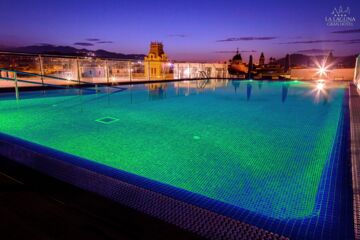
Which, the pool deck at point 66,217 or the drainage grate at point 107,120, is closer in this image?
the pool deck at point 66,217

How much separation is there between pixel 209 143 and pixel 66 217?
2.06 meters

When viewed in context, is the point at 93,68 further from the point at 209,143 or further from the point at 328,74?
the point at 328,74

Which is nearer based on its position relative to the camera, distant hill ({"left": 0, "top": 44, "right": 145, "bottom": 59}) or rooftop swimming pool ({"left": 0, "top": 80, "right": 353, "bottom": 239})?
rooftop swimming pool ({"left": 0, "top": 80, "right": 353, "bottom": 239})

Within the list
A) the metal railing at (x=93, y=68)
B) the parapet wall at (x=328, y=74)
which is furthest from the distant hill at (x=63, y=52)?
the parapet wall at (x=328, y=74)

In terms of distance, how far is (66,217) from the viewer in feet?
4.05

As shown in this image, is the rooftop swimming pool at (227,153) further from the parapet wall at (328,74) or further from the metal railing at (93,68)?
the parapet wall at (328,74)

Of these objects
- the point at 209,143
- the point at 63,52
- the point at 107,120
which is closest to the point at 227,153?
the point at 209,143

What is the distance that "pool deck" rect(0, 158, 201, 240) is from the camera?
1.10 m

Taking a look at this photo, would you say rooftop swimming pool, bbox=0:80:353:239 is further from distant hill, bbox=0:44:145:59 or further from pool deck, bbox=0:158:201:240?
distant hill, bbox=0:44:145:59

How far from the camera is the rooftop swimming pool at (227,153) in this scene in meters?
1.41

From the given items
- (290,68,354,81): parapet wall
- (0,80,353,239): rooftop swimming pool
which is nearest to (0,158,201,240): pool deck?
(0,80,353,239): rooftop swimming pool

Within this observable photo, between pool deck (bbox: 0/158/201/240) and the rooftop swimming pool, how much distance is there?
0.32m

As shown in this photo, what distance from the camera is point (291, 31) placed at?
2695 cm

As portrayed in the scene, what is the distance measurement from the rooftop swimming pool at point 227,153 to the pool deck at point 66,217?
1.05 ft
